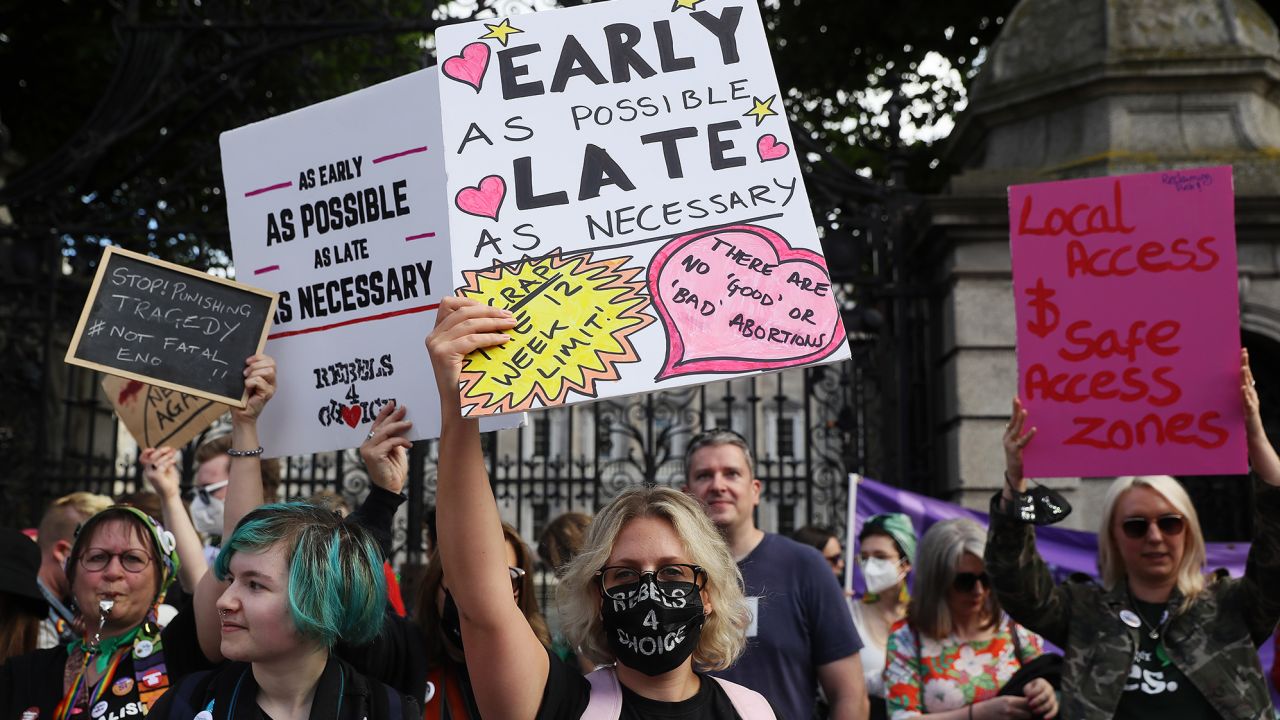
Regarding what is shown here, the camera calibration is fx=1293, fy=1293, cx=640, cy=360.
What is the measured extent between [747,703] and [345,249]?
2.05 meters

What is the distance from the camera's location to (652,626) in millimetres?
2629

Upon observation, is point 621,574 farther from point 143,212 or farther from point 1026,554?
point 143,212

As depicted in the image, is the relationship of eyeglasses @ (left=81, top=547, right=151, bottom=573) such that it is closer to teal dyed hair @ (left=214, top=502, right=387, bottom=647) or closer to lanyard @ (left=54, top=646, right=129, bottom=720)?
lanyard @ (left=54, top=646, right=129, bottom=720)

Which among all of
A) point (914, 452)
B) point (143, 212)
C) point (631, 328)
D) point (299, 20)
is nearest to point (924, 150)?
point (914, 452)

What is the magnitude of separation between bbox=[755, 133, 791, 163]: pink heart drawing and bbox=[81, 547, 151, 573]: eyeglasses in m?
1.97

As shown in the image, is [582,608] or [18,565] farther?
[18,565]

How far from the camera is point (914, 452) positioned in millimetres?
8562

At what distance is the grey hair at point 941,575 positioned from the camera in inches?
177

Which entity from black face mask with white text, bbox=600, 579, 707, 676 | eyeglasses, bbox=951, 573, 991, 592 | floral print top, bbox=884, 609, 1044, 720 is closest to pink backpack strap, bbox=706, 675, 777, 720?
black face mask with white text, bbox=600, 579, 707, 676

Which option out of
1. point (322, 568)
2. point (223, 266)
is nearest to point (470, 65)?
point (322, 568)

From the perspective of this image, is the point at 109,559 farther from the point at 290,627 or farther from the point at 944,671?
the point at 944,671

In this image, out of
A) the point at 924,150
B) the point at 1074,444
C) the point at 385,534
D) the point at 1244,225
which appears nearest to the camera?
the point at 385,534

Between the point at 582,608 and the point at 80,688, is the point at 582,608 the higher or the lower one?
the higher one

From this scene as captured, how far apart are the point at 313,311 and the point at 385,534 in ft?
2.90
